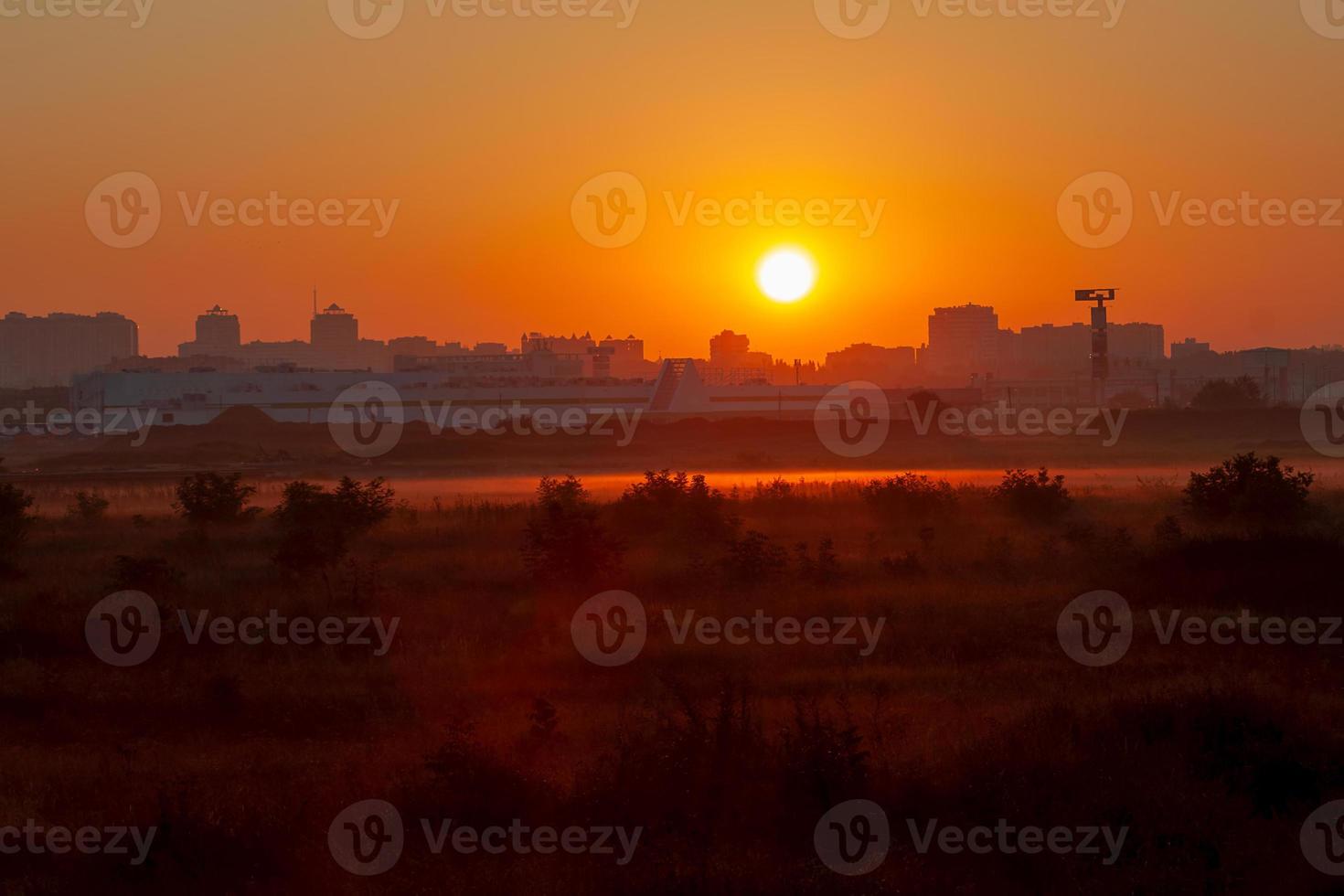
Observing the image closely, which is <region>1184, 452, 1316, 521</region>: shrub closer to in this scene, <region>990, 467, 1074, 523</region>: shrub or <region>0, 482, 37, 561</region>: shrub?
<region>990, 467, 1074, 523</region>: shrub

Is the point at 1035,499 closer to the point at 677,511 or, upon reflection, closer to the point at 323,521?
the point at 677,511

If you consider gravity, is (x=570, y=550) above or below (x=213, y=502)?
below

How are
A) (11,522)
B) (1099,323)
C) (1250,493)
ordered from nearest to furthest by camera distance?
(11,522)
(1250,493)
(1099,323)

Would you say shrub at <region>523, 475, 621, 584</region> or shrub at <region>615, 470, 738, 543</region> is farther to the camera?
shrub at <region>615, 470, 738, 543</region>

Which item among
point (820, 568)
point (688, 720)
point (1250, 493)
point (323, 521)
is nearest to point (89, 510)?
point (323, 521)

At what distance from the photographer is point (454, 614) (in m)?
17.6

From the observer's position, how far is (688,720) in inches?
444

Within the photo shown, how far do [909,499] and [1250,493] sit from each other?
7.51 meters

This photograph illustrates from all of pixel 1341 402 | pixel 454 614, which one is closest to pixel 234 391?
pixel 1341 402

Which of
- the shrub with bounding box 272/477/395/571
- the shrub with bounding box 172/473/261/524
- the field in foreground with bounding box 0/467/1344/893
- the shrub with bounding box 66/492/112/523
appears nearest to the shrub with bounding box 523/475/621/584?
the field in foreground with bounding box 0/467/1344/893

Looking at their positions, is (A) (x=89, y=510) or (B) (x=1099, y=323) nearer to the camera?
(A) (x=89, y=510)

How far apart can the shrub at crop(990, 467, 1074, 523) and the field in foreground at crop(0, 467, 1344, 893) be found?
5.43m

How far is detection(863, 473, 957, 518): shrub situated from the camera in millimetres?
28953

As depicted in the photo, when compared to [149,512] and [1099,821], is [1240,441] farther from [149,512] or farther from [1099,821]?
[1099,821]
